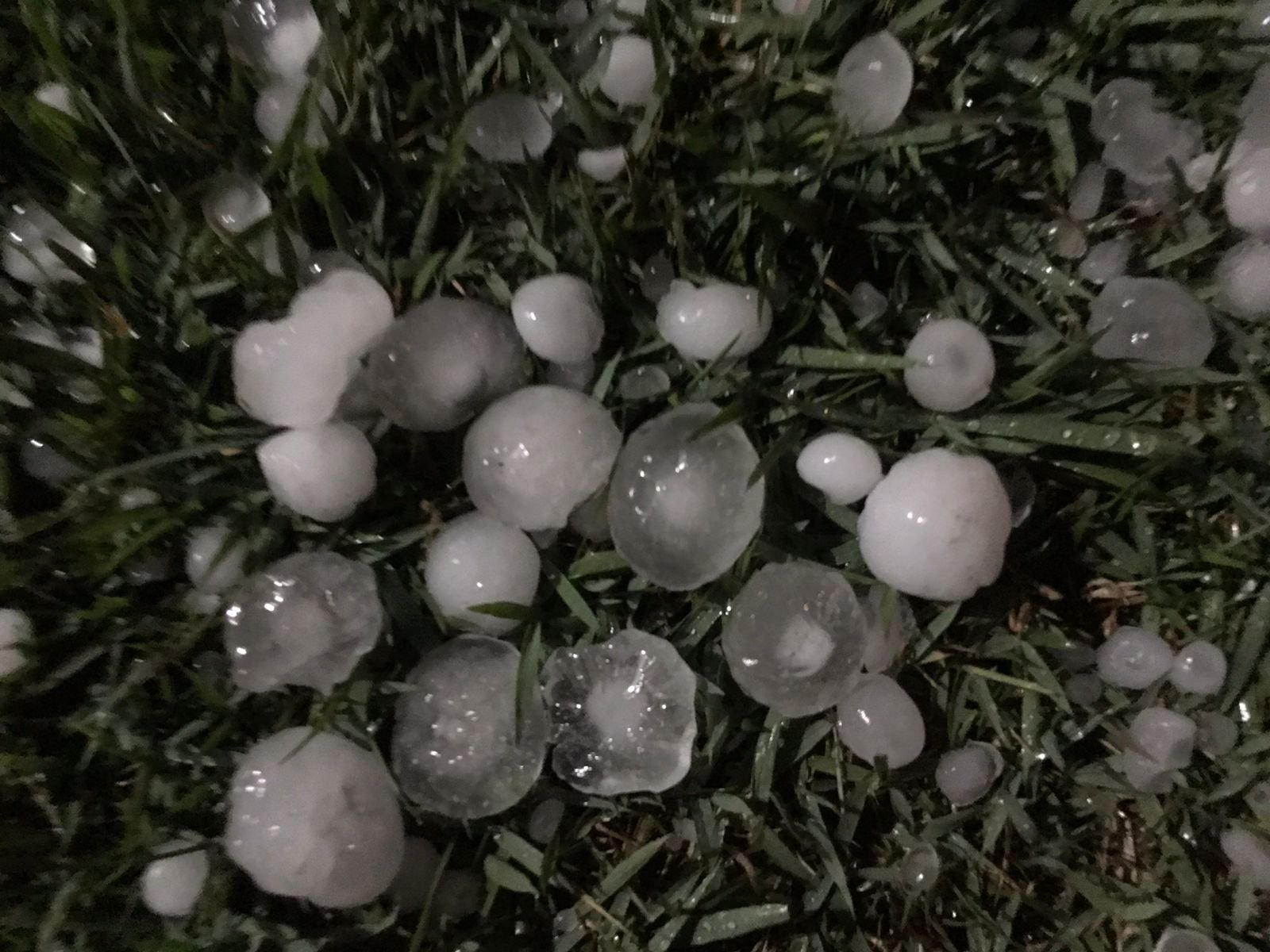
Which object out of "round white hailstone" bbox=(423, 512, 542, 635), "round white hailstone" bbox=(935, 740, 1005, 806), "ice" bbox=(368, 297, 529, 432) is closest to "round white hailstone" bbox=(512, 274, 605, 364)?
"ice" bbox=(368, 297, 529, 432)

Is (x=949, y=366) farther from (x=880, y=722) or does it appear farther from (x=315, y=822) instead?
(x=315, y=822)

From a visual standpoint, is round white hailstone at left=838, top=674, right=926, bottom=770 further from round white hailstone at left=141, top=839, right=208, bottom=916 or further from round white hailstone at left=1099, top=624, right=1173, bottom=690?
round white hailstone at left=141, top=839, right=208, bottom=916

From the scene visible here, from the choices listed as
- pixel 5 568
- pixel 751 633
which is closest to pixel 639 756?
pixel 751 633

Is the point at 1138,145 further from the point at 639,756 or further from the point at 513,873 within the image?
the point at 513,873

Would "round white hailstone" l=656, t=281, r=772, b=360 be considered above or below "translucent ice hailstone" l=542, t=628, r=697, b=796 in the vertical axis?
above

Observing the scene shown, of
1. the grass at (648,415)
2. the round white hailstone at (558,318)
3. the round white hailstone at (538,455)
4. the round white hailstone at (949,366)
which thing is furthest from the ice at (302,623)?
the round white hailstone at (949,366)

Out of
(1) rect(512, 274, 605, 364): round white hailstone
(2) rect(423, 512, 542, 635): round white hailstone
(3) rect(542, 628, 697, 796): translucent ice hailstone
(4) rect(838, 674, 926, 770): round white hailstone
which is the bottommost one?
(4) rect(838, 674, 926, 770): round white hailstone
